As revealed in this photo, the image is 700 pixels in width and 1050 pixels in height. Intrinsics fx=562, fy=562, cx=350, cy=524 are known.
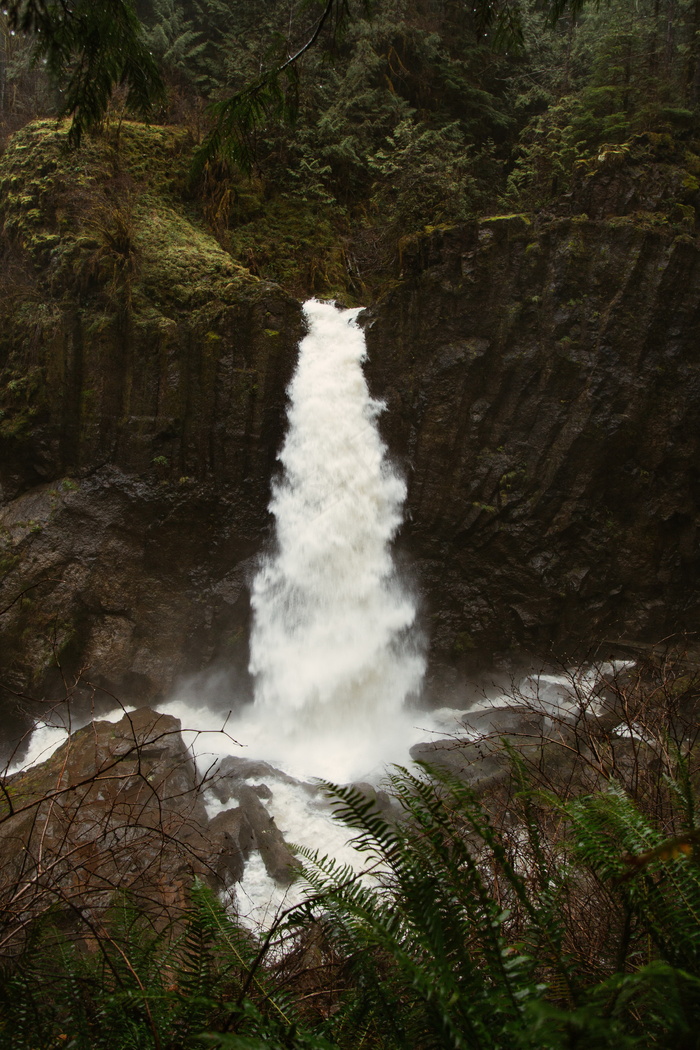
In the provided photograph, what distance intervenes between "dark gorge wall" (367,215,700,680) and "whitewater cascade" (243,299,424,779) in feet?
1.91

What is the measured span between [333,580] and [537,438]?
448 centimetres

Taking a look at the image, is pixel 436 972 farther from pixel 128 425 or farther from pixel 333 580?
pixel 128 425

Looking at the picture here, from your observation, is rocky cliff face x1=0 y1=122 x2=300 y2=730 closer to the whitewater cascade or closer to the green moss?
the whitewater cascade

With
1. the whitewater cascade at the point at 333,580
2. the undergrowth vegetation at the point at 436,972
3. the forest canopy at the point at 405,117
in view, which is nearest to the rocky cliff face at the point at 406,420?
the whitewater cascade at the point at 333,580

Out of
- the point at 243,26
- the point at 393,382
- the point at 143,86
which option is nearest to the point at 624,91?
the point at 393,382

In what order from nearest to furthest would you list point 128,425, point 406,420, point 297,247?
point 128,425 < point 406,420 < point 297,247

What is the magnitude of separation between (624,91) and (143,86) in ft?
38.4

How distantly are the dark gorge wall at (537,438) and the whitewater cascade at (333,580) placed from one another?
0.58m

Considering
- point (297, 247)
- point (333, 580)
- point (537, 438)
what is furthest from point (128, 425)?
point (537, 438)

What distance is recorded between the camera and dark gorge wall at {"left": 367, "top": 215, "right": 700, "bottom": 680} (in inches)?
384

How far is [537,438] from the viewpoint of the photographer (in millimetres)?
10148

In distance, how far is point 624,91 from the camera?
10992 mm

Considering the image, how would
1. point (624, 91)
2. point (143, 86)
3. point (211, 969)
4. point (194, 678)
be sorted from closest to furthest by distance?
point (211, 969) < point (143, 86) < point (194, 678) < point (624, 91)

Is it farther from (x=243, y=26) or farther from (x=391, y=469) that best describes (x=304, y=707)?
(x=243, y=26)
